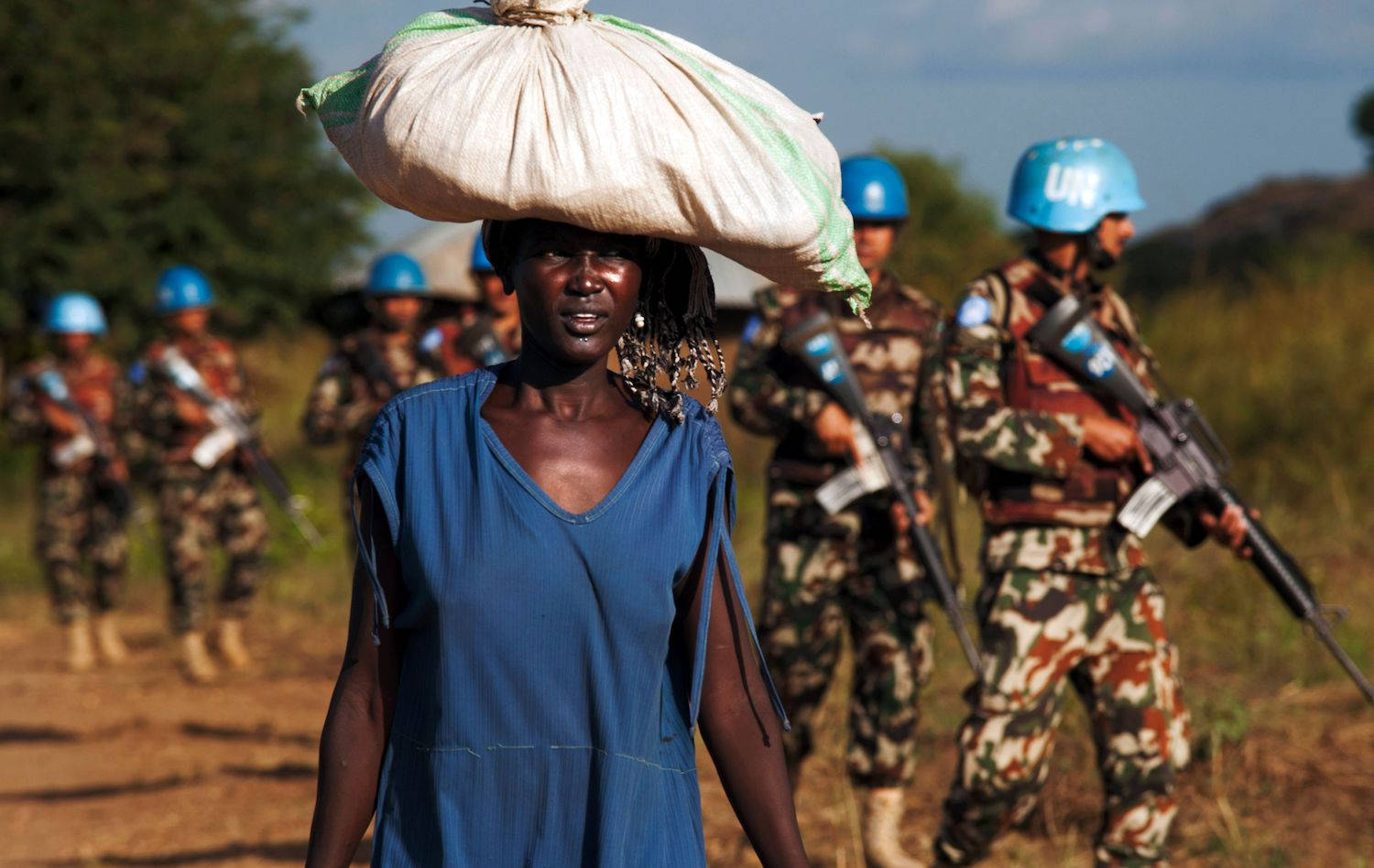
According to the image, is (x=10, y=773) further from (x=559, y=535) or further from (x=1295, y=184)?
(x=1295, y=184)

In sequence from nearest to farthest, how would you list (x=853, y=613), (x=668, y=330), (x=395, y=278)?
(x=668, y=330) → (x=853, y=613) → (x=395, y=278)

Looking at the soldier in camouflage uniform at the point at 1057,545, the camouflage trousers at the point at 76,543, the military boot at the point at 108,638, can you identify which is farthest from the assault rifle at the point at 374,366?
the soldier in camouflage uniform at the point at 1057,545

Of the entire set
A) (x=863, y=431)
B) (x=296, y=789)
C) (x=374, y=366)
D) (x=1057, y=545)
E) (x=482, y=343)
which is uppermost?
(x=374, y=366)

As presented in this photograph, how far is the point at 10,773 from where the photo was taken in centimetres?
782

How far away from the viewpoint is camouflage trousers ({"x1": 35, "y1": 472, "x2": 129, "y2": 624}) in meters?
10.7

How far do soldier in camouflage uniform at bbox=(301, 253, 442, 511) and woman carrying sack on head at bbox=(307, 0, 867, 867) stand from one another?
209 inches

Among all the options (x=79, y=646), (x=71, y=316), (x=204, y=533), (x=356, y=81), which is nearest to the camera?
(x=356, y=81)

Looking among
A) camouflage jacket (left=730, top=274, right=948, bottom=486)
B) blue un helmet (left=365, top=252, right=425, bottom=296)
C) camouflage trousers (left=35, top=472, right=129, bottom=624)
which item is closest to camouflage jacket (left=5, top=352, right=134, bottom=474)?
camouflage trousers (left=35, top=472, right=129, bottom=624)

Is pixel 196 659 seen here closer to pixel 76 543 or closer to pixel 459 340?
pixel 76 543

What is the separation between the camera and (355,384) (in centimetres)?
825

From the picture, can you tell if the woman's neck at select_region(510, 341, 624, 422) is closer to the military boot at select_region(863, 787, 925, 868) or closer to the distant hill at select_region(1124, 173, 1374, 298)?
the military boot at select_region(863, 787, 925, 868)

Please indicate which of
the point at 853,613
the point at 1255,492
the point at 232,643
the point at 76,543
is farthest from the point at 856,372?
the point at 76,543

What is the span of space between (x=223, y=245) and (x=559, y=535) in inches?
651

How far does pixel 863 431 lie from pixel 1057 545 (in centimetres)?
115
